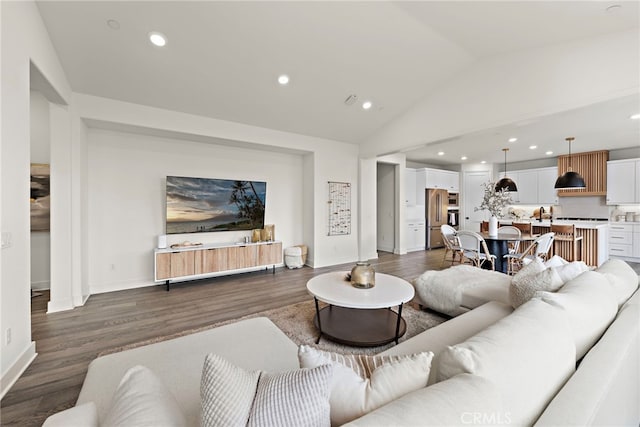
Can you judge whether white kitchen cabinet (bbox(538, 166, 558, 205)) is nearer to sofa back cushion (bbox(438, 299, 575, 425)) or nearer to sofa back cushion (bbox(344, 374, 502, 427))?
sofa back cushion (bbox(438, 299, 575, 425))

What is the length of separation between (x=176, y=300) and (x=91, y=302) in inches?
43.4

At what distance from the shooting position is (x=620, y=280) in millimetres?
1907

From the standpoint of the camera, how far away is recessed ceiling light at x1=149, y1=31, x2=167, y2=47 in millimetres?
2957

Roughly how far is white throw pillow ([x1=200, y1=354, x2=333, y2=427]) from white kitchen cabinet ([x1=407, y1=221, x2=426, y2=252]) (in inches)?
288

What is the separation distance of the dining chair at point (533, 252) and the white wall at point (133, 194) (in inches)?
201

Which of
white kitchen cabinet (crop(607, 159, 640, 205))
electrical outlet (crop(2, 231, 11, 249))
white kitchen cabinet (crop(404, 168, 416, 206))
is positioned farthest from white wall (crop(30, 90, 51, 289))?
white kitchen cabinet (crop(607, 159, 640, 205))

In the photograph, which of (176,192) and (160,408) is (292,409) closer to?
(160,408)

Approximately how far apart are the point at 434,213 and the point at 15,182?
8.45m

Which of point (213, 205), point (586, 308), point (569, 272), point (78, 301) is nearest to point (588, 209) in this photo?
point (569, 272)

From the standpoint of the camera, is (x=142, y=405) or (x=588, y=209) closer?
(x=142, y=405)

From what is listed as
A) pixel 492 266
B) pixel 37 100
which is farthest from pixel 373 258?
pixel 37 100

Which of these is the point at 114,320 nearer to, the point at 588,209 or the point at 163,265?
the point at 163,265

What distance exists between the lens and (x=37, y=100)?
13.8ft

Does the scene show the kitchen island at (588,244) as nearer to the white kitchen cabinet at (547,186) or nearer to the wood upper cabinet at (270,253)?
the white kitchen cabinet at (547,186)
